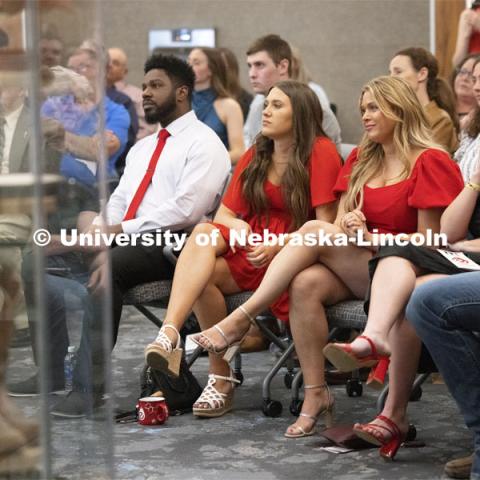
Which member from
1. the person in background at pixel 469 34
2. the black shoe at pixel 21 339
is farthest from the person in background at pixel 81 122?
the person in background at pixel 469 34

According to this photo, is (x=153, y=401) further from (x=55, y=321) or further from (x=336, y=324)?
(x=55, y=321)

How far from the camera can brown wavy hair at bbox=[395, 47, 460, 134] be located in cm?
565

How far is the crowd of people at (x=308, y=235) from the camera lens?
11.6 ft

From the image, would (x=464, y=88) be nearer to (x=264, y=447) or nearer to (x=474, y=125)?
(x=474, y=125)

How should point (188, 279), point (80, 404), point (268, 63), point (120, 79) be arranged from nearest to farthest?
point (80, 404) → point (188, 279) → point (268, 63) → point (120, 79)

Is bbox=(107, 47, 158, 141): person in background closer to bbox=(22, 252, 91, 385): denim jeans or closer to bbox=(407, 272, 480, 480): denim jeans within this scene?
bbox=(407, 272, 480, 480): denim jeans

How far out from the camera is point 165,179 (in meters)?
5.24

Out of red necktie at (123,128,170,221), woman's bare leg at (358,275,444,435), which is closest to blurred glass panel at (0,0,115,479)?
woman's bare leg at (358,275,444,435)

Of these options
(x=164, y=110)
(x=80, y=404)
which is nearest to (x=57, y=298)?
(x=80, y=404)

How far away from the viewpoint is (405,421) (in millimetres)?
4023

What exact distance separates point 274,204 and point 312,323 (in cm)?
71

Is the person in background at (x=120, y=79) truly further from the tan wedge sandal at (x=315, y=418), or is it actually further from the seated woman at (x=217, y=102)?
the tan wedge sandal at (x=315, y=418)

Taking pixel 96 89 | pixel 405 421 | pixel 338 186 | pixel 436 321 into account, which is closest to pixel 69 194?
pixel 96 89

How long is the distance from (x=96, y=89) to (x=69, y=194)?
0.23 meters
